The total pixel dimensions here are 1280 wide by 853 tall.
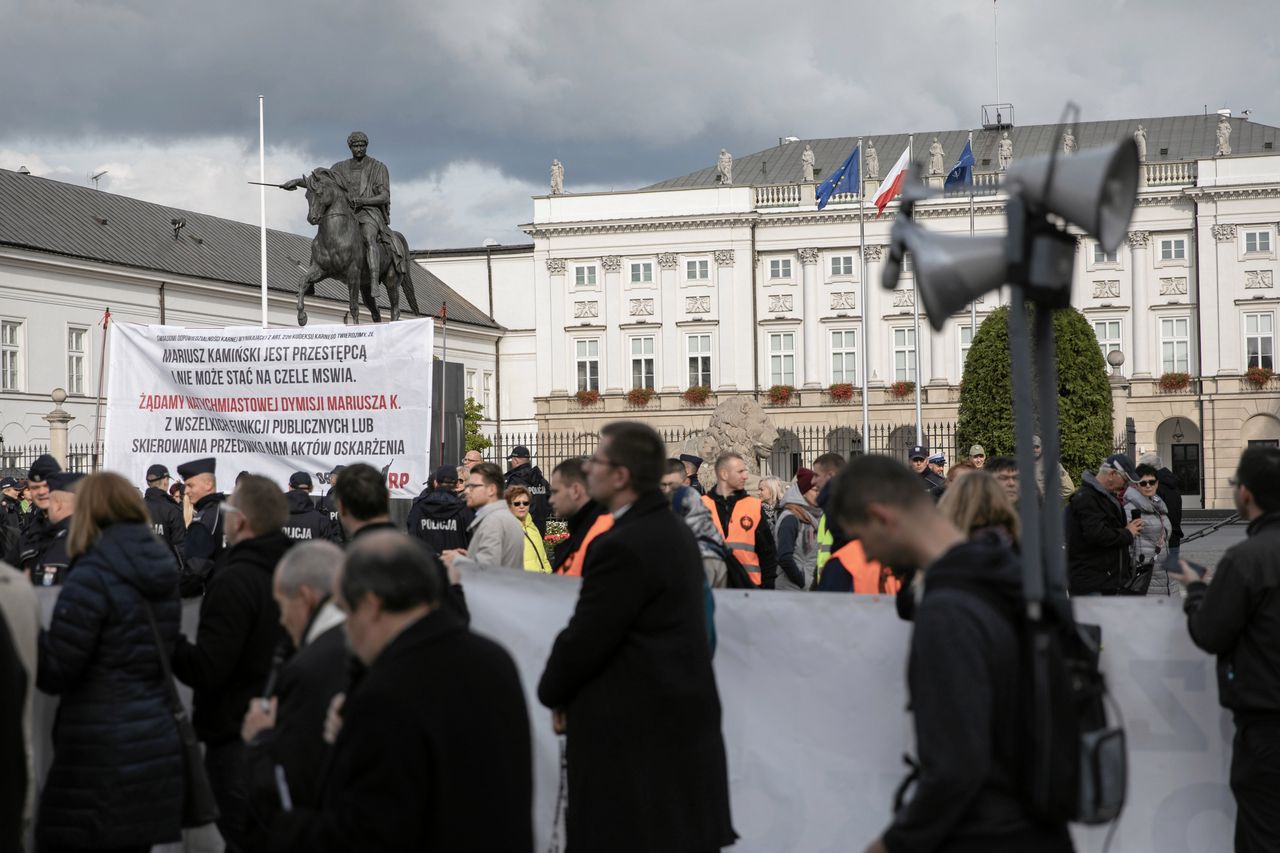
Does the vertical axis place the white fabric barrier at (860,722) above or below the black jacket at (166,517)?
below

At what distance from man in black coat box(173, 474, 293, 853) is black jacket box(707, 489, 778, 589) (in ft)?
18.4

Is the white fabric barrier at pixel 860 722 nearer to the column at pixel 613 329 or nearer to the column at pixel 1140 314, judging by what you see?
the column at pixel 1140 314

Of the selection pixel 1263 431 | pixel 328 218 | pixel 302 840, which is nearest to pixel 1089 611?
pixel 302 840

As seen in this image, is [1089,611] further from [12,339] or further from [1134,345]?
[1134,345]

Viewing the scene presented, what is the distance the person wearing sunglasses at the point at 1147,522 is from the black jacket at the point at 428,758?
28.6 ft

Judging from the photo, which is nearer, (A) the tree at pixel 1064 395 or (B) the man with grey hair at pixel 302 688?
(B) the man with grey hair at pixel 302 688

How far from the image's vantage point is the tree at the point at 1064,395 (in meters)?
33.4

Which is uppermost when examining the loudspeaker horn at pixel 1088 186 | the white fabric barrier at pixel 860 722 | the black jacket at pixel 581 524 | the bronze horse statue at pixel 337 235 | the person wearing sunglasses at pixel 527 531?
the bronze horse statue at pixel 337 235

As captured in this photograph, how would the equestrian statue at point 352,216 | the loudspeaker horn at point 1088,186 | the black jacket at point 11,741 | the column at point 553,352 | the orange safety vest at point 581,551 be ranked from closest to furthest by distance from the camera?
the loudspeaker horn at point 1088,186
the black jacket at point 11,741
the orange safety vest at point 581,551
the equestrian statue at point 352,216
the column at point 553,352

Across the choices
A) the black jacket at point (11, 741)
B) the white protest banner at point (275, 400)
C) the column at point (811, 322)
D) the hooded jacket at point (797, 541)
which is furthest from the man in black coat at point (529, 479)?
the column at point (811, 322)

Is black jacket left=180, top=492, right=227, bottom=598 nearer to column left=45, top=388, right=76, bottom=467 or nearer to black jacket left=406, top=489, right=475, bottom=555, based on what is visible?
black jacket left=406, top=489, right=475, bottom=555

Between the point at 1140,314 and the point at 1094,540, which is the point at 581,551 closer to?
the point at 1094,540

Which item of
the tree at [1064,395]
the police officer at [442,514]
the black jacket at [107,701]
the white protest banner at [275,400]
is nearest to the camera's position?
the black jacket at [107,701]

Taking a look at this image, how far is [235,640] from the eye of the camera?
16.6 feet
